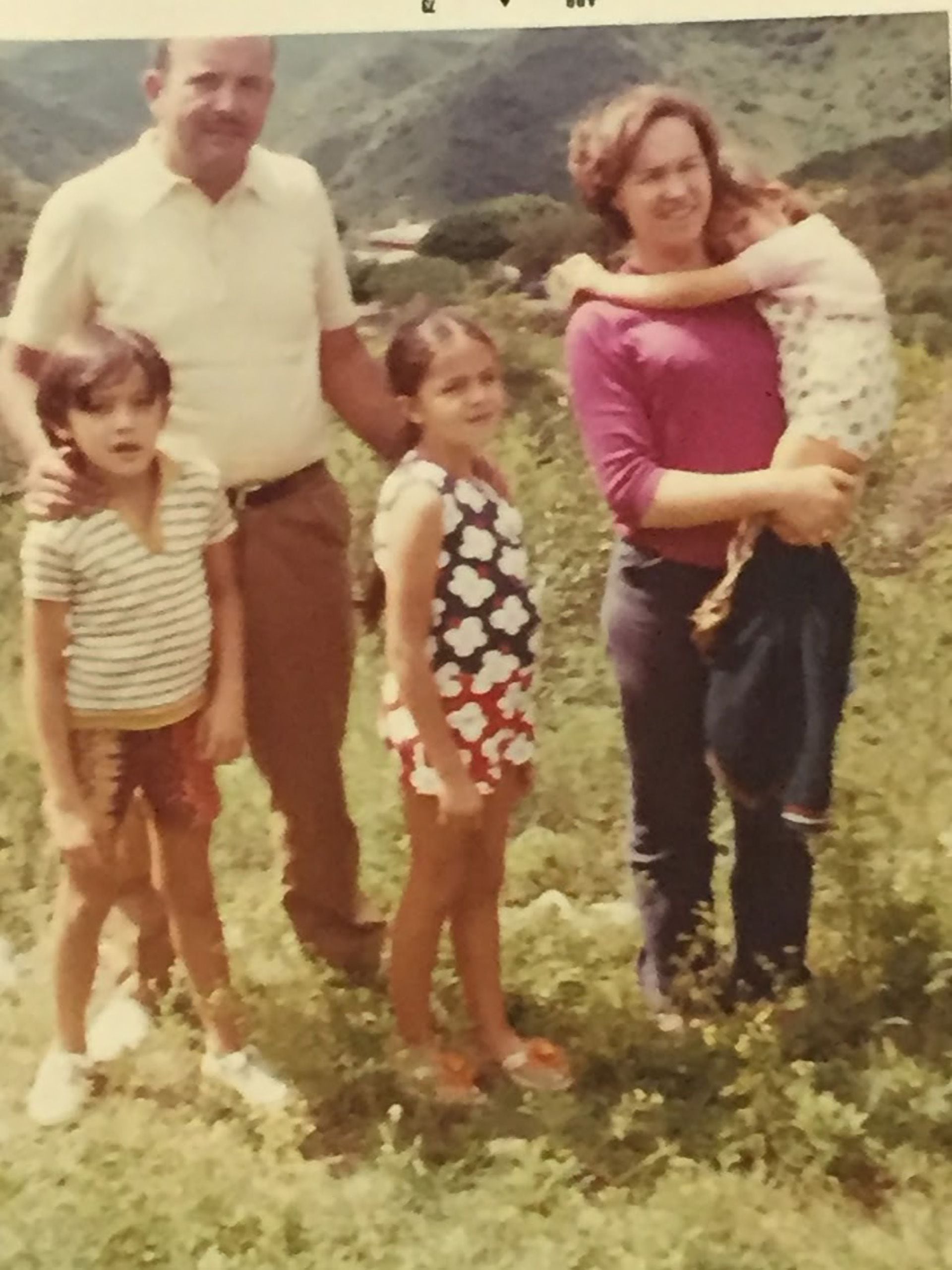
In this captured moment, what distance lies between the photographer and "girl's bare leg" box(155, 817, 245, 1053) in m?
0.65

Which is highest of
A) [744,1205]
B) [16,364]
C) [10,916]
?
[16,364]

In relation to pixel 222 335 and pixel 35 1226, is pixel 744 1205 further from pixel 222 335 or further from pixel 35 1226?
pixel 222 335

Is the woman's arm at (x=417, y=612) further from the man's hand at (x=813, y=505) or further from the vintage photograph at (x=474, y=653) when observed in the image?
the man's hand at (x=813, y=505)

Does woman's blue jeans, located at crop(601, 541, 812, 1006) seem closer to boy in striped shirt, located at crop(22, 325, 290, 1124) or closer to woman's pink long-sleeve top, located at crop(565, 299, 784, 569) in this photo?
woman's pink long-sleeve top, located at crop(565, 299, 784, 569)

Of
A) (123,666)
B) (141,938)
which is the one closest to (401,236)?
(123,666)

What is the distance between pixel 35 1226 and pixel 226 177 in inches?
17.9

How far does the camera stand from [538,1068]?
66cm

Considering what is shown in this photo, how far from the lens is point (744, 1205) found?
0.62 meters

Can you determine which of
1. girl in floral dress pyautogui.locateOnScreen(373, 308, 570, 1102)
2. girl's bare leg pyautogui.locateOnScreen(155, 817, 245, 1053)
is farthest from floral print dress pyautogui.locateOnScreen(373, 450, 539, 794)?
girl's bare leg pyautogui.locateOnScreen(155, 817, 245, 1053)

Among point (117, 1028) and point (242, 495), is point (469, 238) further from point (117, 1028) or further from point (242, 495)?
point (117, 1028)

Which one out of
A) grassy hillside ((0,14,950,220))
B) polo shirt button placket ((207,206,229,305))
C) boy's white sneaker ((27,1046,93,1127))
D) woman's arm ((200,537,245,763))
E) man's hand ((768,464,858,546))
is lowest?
boy's white sneaker ((27,1046,93,1127))

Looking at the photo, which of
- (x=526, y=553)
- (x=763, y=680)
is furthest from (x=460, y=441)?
(x=763, y=680)

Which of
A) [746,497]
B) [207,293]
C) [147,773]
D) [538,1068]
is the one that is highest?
[207,293]

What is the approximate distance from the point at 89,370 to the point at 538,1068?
366 mm
